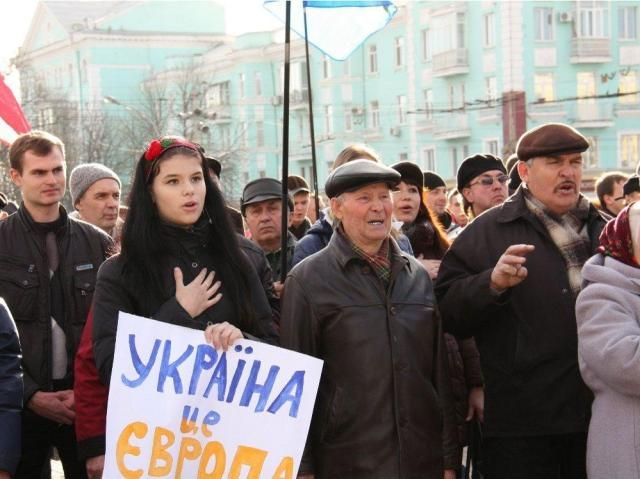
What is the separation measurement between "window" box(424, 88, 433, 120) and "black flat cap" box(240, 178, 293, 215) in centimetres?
4618

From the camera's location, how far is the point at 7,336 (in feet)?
14.9

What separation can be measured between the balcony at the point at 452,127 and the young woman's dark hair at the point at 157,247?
45.7 m

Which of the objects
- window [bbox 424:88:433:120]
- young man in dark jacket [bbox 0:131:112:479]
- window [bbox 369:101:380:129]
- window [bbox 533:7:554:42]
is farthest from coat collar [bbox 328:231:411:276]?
window [bbox 369:101:380:129]

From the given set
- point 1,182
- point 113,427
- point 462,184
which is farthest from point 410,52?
point 113,427

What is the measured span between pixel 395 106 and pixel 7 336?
50784 millimetres

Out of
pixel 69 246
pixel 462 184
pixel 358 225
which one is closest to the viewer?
pixel 358 225

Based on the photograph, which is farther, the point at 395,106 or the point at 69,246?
the point at 395,106

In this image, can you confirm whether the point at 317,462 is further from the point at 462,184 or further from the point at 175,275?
the point at 462,184

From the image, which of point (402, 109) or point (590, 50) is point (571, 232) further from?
point (402, 109)

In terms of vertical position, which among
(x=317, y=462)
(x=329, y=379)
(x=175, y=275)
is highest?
(x=175, y=275)

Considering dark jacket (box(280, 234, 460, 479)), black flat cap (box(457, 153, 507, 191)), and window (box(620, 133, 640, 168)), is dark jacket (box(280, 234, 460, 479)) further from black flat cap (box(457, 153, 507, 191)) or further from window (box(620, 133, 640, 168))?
window (box(620, 133, 640, 168))

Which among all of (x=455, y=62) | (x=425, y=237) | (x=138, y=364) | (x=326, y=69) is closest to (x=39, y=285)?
(x=138, y=364)

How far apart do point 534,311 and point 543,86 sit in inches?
1747

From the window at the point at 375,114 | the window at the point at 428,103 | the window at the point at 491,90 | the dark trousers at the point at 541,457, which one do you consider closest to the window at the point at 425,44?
the window at the point at 428,103
